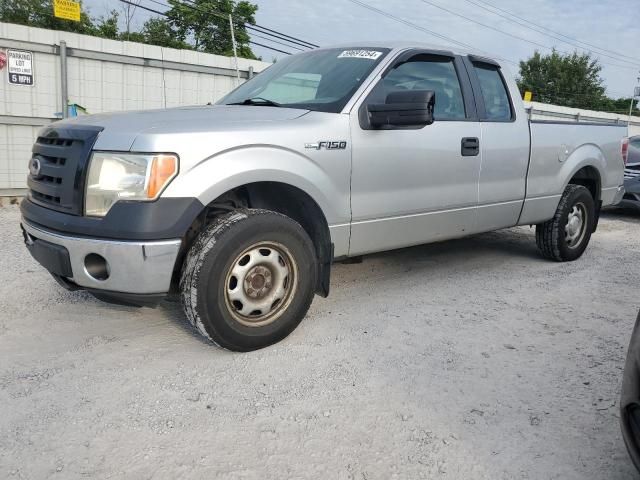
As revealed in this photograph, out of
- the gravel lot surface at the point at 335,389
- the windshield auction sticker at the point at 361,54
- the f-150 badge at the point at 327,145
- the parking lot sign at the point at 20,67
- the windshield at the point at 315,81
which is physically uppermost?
the parking lot sign at the point at 20,67

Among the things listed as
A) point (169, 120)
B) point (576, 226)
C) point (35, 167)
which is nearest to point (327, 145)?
point (169, 120)

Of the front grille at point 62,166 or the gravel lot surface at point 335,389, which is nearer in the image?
the gravel lot surface at point 335,389

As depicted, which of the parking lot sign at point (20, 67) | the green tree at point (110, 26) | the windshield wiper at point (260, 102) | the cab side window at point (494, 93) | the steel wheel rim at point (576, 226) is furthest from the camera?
the green tree at point (110, 26)

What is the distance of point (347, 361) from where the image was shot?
3.12 m

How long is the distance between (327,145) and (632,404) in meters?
2.13

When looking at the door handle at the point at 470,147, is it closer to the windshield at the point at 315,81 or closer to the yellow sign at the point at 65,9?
the windshield at the point at 315,81

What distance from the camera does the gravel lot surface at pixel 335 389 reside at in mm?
2221

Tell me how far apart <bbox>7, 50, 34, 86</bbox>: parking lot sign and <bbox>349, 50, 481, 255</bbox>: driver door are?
626 centimetres

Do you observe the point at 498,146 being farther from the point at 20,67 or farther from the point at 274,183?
the point at 20,67

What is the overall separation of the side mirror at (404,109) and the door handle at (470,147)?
78 centimetres

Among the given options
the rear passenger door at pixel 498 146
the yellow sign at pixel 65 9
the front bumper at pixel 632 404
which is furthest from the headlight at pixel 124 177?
the yellow sign at pixel 65 9

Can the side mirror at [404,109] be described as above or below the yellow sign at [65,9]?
below

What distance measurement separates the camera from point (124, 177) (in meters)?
2.78

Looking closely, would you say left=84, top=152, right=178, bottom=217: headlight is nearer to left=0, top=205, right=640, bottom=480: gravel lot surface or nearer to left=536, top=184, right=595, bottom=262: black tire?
left=0, top=205, right=640, bottom=480: gravel lot surface
